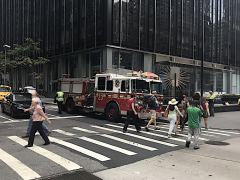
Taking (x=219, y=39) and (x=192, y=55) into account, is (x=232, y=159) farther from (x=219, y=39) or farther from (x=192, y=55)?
(x=219, y=39)

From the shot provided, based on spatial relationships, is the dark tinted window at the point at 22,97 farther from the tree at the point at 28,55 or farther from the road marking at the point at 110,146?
the tree at the point at 28,55

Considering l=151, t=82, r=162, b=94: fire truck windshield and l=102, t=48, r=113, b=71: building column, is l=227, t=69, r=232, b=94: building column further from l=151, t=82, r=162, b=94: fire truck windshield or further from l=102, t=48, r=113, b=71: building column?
l=151, t=82, r=162, b=94: fire truck windshield

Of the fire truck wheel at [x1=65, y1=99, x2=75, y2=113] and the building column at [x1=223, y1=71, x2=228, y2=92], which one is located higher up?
the building column at [x1=223, y1=71, x2=228, y2=92]

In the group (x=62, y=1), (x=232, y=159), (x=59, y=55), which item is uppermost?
(x=62, y=1)

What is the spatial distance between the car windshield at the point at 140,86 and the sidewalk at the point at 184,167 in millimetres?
7661

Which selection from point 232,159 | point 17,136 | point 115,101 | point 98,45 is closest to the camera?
point 232,159

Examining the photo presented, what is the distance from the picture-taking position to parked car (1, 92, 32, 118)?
1936cm

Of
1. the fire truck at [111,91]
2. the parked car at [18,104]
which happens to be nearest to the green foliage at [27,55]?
the fire truck at [111,91]

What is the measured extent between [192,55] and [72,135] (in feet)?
105

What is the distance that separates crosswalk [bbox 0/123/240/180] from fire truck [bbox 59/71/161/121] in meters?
2.78

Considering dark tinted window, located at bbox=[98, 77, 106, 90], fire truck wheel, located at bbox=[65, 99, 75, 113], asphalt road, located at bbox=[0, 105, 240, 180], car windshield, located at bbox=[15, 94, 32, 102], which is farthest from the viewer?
fire truck wheel, located at bbox=[65, 99, 75, 113]

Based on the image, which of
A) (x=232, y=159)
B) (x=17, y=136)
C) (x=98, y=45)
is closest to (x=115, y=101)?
(x=17, y=136)

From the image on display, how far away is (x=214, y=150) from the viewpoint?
11.2m

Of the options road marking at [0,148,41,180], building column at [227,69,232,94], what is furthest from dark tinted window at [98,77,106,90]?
building column at [227,69,232,94]
